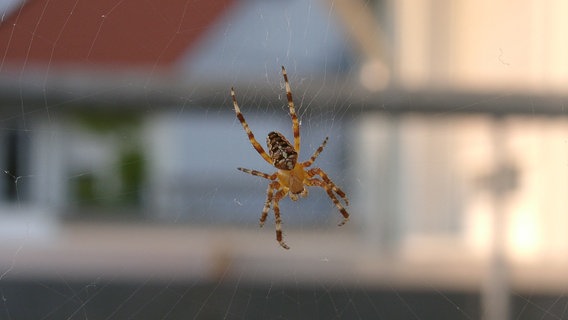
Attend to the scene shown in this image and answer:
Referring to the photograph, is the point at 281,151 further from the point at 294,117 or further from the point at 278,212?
the point at 278,212

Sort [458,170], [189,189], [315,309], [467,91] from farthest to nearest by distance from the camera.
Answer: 1. [189,189]
2. [458,170]
3. [315,309]
4. [467,91]

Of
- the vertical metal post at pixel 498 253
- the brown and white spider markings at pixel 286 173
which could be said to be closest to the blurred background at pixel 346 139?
the vertical metal post at pixel 498 253

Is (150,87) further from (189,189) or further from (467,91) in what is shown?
(189,189)

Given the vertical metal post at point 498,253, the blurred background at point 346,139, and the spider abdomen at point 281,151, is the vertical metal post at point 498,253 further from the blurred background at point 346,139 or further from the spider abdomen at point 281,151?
the spider abdomen at point 281,151

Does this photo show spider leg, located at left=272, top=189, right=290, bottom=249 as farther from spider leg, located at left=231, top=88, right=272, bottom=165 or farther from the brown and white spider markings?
spider leg, located at left=231, top=88, right=272, bottom=165

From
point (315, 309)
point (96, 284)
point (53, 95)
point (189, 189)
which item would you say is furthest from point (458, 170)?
point (189, 189)

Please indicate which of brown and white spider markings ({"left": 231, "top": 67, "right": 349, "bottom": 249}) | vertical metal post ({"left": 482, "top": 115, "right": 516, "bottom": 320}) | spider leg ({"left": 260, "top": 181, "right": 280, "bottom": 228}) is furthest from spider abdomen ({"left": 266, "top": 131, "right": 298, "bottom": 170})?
vertical metal post ({"left": 482, "top": 115, "right": 516, "bottom": 320})
